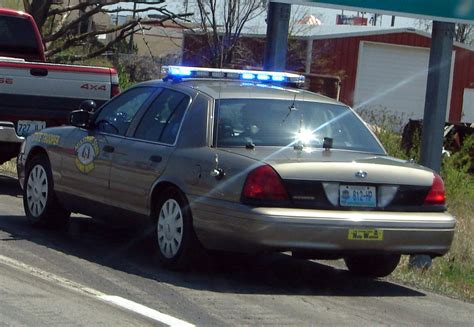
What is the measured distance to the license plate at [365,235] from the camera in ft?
24.4

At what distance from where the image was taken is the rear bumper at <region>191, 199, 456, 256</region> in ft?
23.9

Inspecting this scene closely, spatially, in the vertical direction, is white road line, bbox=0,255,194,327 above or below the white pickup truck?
below

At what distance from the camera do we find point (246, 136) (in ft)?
26.6

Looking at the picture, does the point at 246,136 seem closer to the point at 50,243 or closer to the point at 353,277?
the point at 353,277

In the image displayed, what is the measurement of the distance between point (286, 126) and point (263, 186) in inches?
40.6

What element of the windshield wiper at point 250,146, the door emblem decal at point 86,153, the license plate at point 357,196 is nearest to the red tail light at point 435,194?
the license plate at point 357,196

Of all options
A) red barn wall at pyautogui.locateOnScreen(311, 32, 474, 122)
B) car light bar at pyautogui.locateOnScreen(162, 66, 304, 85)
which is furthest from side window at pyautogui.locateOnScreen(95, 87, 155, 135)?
red barn wall at pyautogui.locateOnScreen(311, 32, 474, 122)

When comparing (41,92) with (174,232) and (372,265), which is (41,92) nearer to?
(174,232)

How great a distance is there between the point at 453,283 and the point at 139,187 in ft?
9.46

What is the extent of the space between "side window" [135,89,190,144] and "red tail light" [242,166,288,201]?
1127 mm

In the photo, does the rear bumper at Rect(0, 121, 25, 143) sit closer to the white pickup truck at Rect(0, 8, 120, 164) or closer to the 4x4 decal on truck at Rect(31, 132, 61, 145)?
the white pickup truck at Rect(0, 8, 120, 164)

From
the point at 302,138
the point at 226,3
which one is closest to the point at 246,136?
the point at 302,138

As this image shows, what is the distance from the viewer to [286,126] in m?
8.27

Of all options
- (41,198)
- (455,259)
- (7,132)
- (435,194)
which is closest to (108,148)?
(41,198)
